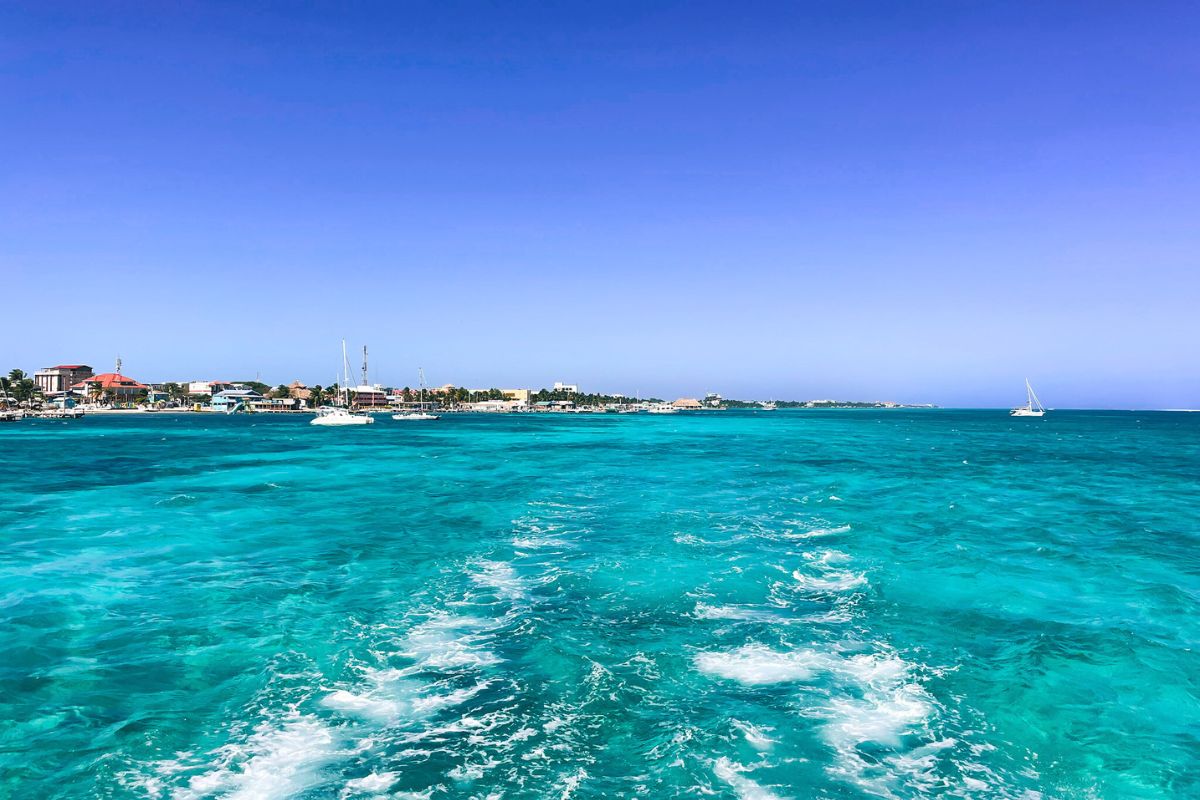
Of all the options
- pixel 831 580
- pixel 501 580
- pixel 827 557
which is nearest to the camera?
pixel 501 580

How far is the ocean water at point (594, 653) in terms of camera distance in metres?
9.02

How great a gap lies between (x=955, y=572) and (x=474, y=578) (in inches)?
612

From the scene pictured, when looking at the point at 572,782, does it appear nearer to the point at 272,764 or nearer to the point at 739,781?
the point at 739,781

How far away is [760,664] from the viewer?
12609 millimetres

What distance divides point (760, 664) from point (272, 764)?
28.8 ft

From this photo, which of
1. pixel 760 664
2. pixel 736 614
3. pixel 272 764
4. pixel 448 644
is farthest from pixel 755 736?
pixel 272 764

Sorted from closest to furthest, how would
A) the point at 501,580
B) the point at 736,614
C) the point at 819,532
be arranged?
the point at 736,614 → the point at 501,580 → the point at 819,532

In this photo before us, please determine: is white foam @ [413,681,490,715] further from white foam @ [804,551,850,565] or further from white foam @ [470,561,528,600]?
white foam @ [804,551,850,565]

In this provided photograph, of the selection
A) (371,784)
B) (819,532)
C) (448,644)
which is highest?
(371,784)

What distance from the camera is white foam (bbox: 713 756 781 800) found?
841 cm

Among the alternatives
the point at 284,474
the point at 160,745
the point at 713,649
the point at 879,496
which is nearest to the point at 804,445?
the point at 879,496

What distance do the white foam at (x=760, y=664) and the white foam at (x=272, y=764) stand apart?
6.90 metres

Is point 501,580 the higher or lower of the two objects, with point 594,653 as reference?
lower

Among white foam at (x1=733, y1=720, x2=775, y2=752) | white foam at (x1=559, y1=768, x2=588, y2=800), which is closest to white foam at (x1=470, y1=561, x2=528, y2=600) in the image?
white foam at (x1=733, y1=720, x2=775, y2=752)
